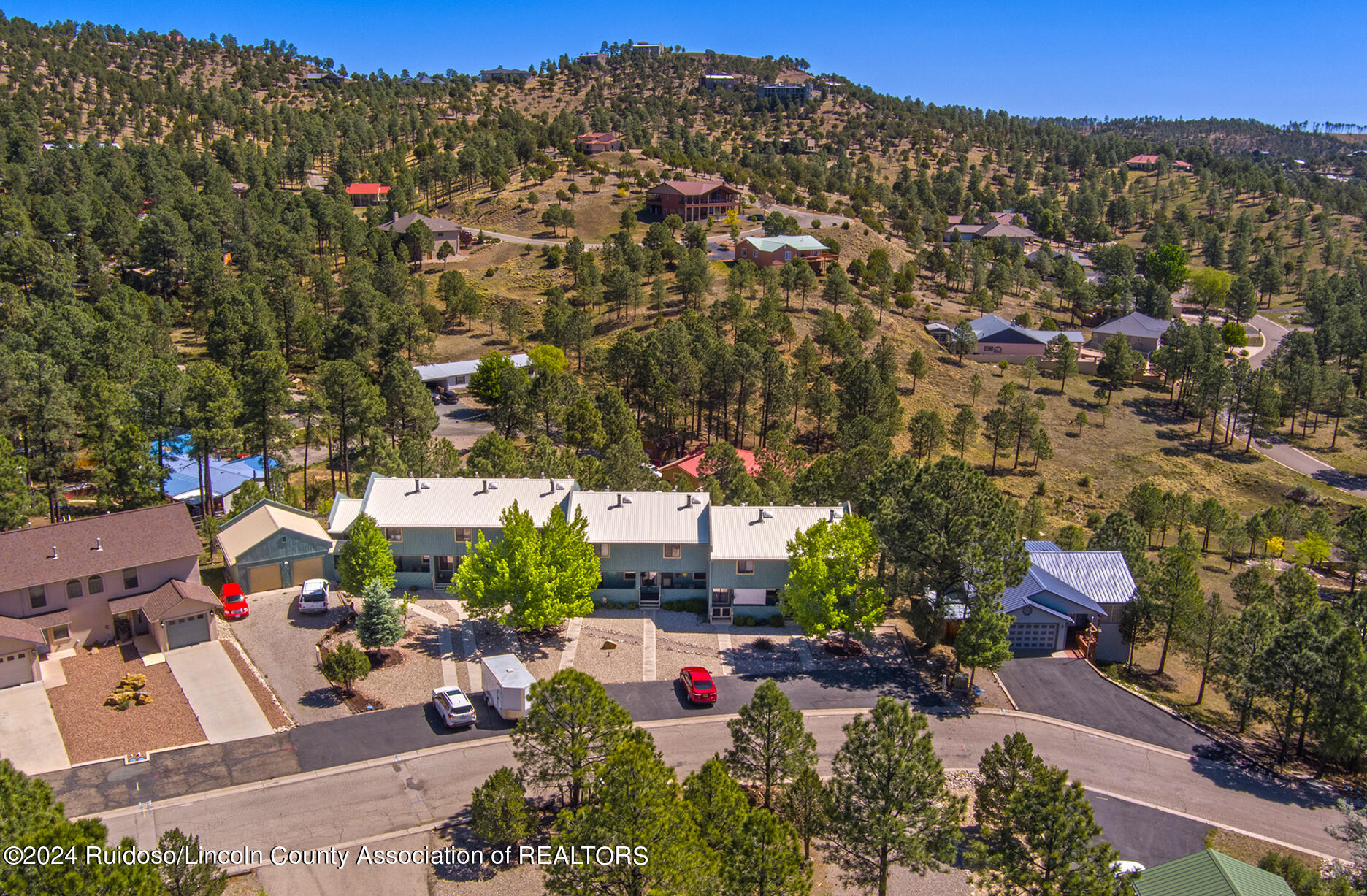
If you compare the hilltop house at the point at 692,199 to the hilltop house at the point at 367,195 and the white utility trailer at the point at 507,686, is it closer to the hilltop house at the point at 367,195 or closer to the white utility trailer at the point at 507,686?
the hilltop house at the point at 367,195

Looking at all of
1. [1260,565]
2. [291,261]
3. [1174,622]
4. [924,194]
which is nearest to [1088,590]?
[1174,622]

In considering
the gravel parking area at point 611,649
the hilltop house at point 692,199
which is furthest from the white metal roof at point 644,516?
the hilltop house at point 692,199

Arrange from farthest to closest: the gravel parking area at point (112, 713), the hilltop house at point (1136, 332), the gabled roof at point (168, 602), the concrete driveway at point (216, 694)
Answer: the hilltop house at point (1136, 332) → the gabled roof at point (168, 602) → the concrete driveway at point (216, 694) → the gravel parking area at point (112, 713)

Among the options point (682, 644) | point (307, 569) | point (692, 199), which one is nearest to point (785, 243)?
point (692, 199)

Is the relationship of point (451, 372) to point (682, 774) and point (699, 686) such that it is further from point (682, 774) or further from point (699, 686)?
point (682, 774)

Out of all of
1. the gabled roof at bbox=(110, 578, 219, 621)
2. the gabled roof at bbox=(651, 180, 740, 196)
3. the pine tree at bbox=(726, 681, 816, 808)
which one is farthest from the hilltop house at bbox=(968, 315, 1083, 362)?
the gabled roof at bbox=(110, 578, 219, 621)

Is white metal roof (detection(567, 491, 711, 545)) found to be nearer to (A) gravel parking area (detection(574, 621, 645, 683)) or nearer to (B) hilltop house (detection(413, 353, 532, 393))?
(A) gravel parking area (detection(574, 621, 645, 683))

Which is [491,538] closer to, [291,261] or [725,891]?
[725,891]
